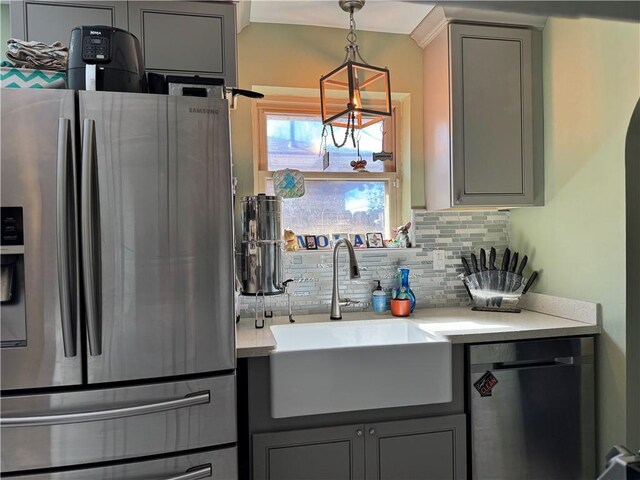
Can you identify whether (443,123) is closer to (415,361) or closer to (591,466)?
(415,361)

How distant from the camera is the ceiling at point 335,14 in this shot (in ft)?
6.78

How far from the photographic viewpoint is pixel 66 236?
1.29m

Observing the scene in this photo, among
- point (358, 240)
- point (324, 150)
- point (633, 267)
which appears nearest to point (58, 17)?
point (324, 150)

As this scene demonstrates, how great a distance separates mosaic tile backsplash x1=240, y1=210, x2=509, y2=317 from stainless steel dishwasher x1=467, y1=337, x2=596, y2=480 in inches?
25.0

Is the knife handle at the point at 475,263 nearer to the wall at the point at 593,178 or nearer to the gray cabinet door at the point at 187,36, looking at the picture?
the wall at the point at 593,178

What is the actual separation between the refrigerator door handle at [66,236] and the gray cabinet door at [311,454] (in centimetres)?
76

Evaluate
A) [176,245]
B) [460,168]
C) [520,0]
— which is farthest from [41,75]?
[460,168]

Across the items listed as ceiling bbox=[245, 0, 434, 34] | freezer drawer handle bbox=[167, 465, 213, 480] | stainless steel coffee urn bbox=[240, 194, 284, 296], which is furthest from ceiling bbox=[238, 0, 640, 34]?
freezer drawer handle bbox=[167, 465, 213, 480]

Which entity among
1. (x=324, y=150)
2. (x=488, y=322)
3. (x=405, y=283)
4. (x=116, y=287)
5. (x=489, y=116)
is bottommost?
(x=488, y=322)

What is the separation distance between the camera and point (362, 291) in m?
2.31

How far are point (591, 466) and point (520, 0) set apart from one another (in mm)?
2181

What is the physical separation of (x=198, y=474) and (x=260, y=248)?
2.98 ft

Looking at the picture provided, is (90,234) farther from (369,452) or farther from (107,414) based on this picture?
(369,452)

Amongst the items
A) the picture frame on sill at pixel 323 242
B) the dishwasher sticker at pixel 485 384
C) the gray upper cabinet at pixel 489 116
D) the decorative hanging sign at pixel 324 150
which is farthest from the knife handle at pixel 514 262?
the decorative hanging sign at pixel 324 150
